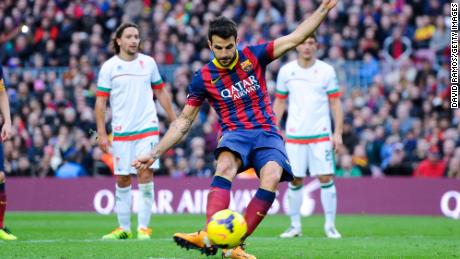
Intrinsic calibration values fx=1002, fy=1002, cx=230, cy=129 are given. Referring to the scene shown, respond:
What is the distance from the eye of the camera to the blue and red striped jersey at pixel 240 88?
1052cm

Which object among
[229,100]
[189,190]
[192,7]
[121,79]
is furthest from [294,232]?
[192,7]

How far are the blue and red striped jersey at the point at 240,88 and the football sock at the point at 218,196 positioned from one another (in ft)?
2.34

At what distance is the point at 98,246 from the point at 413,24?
653 inches

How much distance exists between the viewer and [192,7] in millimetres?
28516

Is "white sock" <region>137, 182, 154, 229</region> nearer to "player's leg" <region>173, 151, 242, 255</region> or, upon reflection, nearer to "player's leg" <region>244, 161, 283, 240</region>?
"player's leg" <region>173, 151, 242, 255</region>

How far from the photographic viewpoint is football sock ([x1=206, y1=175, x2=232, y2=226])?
392 inches

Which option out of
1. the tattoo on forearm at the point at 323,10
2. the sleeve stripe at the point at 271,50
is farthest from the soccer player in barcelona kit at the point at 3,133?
the tattoo on forearm at the point at 323,10

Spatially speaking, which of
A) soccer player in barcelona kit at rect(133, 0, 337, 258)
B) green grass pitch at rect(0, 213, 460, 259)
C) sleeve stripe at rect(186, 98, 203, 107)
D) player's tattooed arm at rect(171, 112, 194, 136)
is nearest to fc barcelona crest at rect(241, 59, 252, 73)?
soccer player in barcelona kit at rect(133, 0, 337, 258)

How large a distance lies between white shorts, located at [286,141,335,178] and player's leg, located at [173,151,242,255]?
4.89 m

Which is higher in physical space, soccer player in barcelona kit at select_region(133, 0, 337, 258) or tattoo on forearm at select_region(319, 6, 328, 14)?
tattoo on forearm at select_region(319, 6, 328, 14)

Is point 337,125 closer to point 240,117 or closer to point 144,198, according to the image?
point 144,198

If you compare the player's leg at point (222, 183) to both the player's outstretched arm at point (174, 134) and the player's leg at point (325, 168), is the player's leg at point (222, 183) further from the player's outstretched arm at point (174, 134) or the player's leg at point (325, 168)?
the player's leg at point (325, 168)

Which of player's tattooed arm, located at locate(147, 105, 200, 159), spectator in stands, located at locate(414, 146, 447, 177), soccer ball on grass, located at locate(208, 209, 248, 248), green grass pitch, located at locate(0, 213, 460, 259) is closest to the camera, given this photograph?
soccer ball on grass, located at locate(208, 209, 248, 248)

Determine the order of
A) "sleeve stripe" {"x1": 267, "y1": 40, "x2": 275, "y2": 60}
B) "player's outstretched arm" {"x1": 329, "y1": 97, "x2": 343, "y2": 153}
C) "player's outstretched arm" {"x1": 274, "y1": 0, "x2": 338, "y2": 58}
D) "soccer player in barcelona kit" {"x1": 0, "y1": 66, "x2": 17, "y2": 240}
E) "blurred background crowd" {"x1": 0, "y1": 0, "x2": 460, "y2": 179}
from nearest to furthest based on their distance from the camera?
"player's outstretched arm" {"x1": 274, "y1": 0, "x2": 338, "y2": 58}, "sleeve stripe" {"x1": 267, "y1": 40, "x2": 275, "y2": 60}, "soccer player in barcelona kit" {"x1": 0, "y1": 66, "x2": 17, "y2": 240}, "player's outstretched arm" {"x1": 329, "y1": 97, "x2": 343, "y2": 153}, "blurred background crowd" {"x1": 0, "y1": 0, "x2": 460, "y2": 179}
